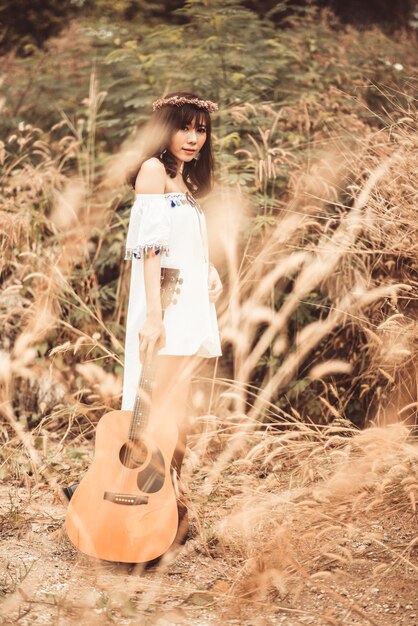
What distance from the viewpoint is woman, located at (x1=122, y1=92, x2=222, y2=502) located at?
107 inches

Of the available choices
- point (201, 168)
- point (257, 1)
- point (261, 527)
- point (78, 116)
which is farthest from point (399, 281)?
point (257, 1)

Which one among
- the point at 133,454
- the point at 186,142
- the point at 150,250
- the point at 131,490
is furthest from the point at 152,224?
the point at 131,490

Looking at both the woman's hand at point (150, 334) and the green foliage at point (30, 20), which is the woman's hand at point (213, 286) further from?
the green foliage at point (30, 20)

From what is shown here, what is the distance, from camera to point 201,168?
9.99 feet

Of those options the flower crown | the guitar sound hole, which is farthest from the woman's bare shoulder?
the guitar sound hole

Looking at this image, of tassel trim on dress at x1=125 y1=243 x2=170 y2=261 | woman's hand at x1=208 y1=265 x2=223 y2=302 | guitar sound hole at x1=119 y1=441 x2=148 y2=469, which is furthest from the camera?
woman's hand at x1=208 y1=265 x2=223 y2=302

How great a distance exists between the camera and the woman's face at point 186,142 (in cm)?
282

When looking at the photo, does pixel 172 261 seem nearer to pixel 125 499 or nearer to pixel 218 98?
pixel 125 499

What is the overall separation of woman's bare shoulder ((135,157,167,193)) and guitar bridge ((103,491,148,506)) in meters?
1.16

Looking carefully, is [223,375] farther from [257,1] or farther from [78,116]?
Answer: [257,1]

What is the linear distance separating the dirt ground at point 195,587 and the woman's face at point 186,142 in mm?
1465

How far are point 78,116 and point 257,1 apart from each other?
1.85 m

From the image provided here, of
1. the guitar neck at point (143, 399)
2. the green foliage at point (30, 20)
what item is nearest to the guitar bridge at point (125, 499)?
the guitar neck at point (143, 399)

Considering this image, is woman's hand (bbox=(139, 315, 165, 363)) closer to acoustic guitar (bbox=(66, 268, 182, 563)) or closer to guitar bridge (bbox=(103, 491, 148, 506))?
acoustic guitar (bbox=(66, 268, 182, 563))
